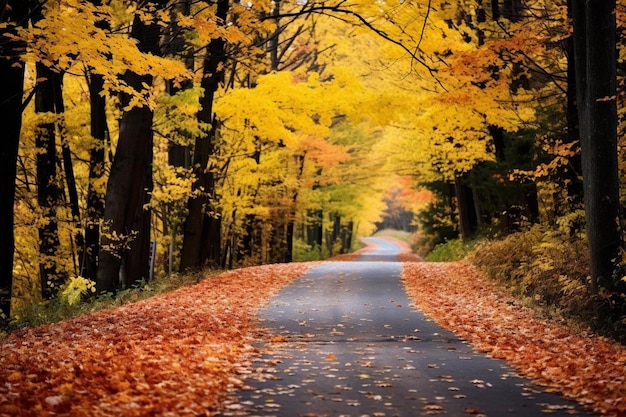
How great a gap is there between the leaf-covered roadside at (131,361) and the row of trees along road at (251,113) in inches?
105

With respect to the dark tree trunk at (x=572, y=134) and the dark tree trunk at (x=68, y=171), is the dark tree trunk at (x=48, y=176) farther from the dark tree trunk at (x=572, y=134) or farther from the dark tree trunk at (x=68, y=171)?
the dark tree trunk at (x=572, y=134)

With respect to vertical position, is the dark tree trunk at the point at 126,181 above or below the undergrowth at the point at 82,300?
above

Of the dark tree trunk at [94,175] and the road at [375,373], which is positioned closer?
the road at [375,373]

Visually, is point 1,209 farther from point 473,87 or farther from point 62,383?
point 473,87

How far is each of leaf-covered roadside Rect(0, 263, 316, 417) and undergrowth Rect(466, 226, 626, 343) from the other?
5341mm

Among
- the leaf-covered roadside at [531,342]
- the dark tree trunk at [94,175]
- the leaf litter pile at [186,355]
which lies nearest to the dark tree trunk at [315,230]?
the dark tree trunk at [94,175]

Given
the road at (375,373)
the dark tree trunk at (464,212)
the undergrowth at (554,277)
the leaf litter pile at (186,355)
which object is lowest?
the road at (375,373)

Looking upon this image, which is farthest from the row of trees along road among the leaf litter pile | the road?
the road

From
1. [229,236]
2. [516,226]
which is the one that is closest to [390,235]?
[229,236]

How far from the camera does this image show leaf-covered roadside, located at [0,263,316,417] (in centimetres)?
592

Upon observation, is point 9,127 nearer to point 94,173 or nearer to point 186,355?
point 186,355

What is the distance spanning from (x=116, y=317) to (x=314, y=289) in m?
6.38

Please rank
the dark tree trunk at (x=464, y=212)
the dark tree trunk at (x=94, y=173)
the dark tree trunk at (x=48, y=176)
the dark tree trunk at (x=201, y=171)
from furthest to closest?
1. the dark tree trunk at (x=464, y=212)
2. the dark tree trunk at (x=201, y=171)
3. the dark tree trunk at (x=94, y=173)
4. the dark tree trunk at (x=48, y=176)

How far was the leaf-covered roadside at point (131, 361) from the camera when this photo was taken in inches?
233
